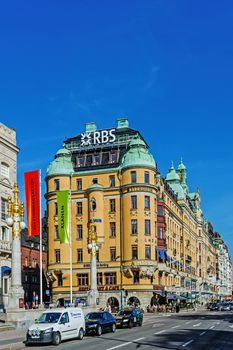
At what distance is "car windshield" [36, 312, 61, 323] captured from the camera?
29.1 meters

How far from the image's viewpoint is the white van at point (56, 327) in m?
27.5

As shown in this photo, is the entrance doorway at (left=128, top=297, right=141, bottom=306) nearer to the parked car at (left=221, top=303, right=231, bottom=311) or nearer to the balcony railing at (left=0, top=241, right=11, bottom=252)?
the parked car at (left=221, top=303, right=231, bottom=311)

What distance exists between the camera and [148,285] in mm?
77000

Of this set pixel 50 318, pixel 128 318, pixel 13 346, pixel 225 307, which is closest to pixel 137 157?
pixel 225 307

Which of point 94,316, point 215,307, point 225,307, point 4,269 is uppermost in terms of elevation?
point 4,269

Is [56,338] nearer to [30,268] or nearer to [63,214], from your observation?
[63,214]

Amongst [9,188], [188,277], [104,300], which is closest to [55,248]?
[104,300]

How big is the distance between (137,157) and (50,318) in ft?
167

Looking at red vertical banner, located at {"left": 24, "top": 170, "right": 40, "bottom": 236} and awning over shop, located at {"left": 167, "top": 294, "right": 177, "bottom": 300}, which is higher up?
red vertical banner, located at {"left": 24, "top": 170, "right": 40, "bottom": 236}

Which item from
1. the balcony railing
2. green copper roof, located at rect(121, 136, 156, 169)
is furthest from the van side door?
green copper roof, located at rect(121, 136, 156, 169)

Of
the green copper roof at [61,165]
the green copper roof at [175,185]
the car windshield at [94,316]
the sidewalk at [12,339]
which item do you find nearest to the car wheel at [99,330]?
the car windshield at [94,316]

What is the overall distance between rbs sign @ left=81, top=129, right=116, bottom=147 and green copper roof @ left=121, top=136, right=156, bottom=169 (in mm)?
4745

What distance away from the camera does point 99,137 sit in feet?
280

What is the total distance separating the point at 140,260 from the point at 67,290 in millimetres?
11293
